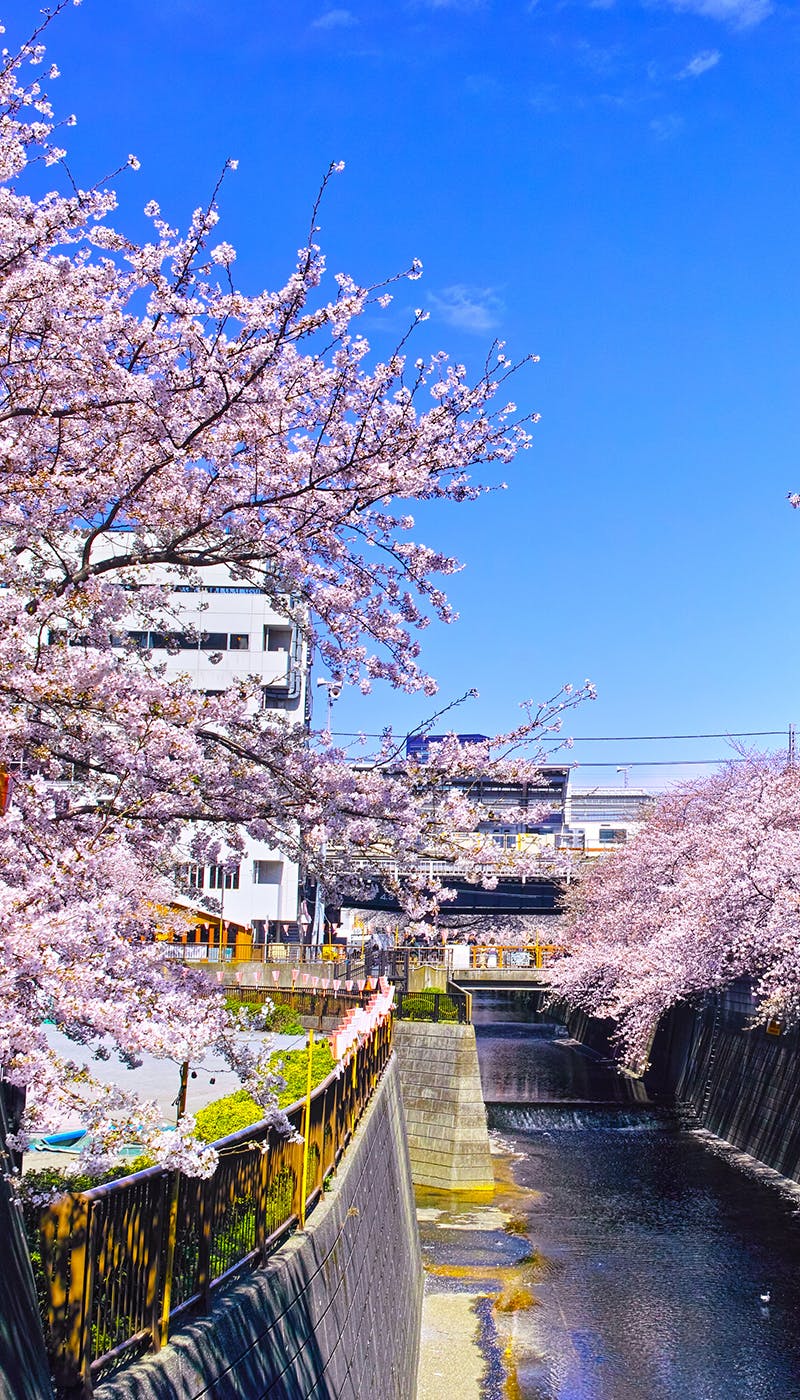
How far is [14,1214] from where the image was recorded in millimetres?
5676

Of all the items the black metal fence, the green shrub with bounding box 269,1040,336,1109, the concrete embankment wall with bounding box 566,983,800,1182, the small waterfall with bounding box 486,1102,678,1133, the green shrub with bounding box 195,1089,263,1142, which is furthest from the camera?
the small waterfall with bounding box 486,1102,678,1133

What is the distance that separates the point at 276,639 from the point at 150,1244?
58.7 metres

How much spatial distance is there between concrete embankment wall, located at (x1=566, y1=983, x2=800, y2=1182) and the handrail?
24.3 metres

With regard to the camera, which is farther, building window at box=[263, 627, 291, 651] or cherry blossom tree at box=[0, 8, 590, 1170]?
building window at box=[263, 627, 291, 651]

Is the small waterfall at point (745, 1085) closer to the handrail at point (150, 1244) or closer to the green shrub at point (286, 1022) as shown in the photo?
the green shrub at point (286, 1022)

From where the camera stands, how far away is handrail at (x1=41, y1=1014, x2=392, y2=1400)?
551 cm

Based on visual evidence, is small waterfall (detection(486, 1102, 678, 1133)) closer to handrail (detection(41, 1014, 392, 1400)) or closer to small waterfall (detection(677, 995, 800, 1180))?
small waterfall (detection(677, 995, 800, 1180))

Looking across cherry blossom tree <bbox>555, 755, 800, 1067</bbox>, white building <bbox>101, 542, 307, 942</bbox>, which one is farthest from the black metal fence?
white building <bbox>101, 542, 307, 942</bbox>

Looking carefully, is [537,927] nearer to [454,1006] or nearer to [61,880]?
[454,1006]

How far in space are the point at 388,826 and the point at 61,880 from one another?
123 inches

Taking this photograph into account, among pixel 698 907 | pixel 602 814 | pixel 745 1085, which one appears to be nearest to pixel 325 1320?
pixel 698 907

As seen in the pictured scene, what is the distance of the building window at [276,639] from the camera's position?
6309 cm

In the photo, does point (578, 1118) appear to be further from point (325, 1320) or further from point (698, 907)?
point (325, 1320)

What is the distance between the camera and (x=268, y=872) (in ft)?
204
